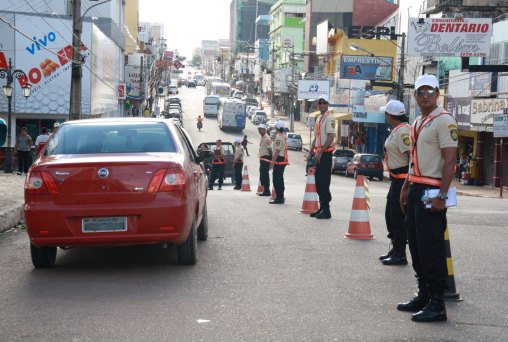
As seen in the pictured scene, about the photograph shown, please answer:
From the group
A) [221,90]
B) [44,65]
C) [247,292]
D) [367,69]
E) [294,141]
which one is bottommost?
[294,141]

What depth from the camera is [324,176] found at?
42.1ft

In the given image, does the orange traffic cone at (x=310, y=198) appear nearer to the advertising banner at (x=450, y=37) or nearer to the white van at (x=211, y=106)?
the advertising banner at (x=450, y=37)

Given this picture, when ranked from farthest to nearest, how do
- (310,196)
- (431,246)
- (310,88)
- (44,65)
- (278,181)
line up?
(310,88) < (44,65) < (278,181) < (310,196) < (431,246)

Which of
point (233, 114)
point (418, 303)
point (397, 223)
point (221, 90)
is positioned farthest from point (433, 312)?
point (221, 90)

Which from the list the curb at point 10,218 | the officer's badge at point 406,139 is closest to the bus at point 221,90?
the curb at point 10,218

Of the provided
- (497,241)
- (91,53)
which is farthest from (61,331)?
(91,53)

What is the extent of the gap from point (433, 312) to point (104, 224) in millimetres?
3270

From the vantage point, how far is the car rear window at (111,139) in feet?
28.4

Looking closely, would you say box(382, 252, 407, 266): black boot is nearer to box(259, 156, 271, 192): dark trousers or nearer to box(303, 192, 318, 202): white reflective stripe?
box(303, 192, 318, 202): white reflective stripe

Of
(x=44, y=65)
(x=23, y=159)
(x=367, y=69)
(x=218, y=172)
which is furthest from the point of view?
(x=367, y=69)

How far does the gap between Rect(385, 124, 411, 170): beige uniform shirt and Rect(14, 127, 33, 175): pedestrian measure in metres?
20.3

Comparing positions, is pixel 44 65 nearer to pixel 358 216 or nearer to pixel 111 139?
pixel 358 216

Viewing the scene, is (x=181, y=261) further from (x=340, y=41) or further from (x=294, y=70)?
(x=294, y=70)

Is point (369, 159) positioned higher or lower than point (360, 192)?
lower
